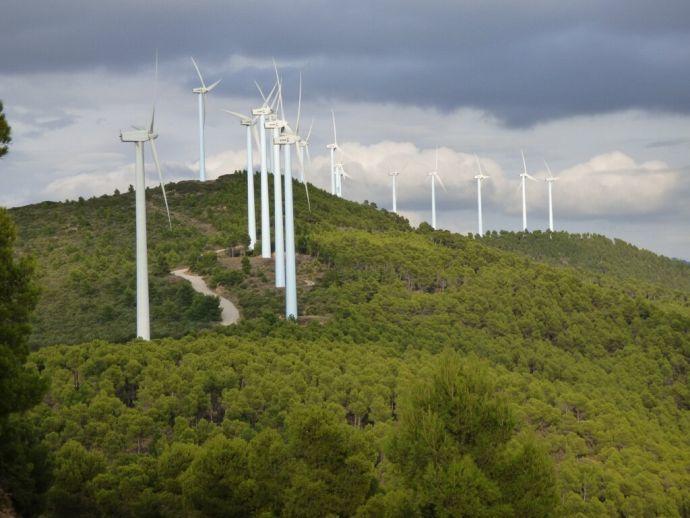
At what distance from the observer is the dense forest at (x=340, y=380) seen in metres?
40.1

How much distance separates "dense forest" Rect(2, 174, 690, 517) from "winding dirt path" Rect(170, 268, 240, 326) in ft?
3.84

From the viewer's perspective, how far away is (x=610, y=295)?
11719 centimetres

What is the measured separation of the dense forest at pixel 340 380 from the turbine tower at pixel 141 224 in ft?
6.98

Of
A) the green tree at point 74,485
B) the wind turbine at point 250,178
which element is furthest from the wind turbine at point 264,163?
the green tree at point 74,485

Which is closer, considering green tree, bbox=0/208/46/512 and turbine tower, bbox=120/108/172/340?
green tree, bbox=0/208/46/512

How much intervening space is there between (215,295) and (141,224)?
81.0 ft

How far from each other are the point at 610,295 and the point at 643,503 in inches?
2208

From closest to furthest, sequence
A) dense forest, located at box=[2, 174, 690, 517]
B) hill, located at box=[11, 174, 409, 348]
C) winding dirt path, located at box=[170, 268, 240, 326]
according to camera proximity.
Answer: dense forest, located at box=[2, 174, 690, 517] → winding dirt path, located at box=[170, 268, 240, 326] → hill, located at box=[11, 174, 409, 348]

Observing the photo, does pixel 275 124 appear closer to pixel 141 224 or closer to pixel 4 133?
pixel 141 224

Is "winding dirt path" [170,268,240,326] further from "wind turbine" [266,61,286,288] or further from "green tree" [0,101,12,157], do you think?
"green tree" [0,101,12,157]

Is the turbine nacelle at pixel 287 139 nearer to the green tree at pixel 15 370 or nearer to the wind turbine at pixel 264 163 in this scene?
the wind turbine at pixel 264 163

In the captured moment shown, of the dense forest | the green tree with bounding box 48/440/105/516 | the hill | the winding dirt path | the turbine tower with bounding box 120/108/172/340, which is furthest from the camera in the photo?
the hill

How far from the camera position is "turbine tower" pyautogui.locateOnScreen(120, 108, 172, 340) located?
72000 mm

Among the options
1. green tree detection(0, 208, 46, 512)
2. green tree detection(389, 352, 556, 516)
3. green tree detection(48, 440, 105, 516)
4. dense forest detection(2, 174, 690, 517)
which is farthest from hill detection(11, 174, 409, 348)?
green tree detection(389, 352, 556, 516)
